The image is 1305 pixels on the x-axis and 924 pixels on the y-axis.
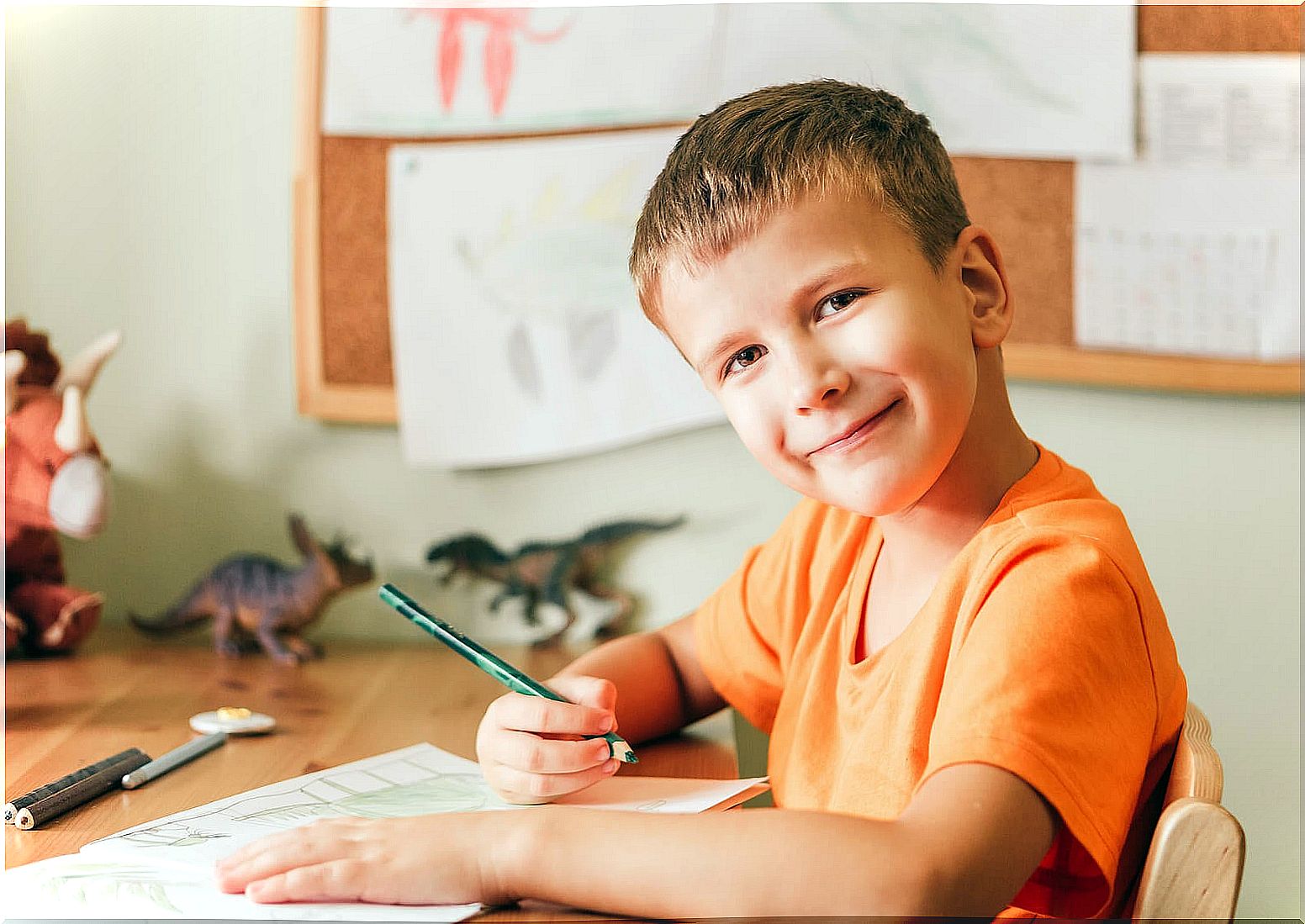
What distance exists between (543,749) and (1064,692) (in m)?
0.28

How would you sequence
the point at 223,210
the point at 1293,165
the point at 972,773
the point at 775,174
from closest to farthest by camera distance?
the point at 972,773
the point at 775,174
the point at 1293,165
the point at 223,210

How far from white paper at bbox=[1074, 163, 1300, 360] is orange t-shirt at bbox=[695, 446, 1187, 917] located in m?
0.39

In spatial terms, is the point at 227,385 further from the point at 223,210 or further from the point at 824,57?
the point at 824,57

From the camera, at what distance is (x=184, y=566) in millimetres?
1099

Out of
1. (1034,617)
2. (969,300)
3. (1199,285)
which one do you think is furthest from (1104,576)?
(1199,285)

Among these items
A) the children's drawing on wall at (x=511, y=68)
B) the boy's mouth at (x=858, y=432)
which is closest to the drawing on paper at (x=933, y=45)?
the children's drawing on wall at (x=511, y=68)

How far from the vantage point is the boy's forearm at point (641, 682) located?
2.55 ft

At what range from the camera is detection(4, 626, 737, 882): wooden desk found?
2.30 ft

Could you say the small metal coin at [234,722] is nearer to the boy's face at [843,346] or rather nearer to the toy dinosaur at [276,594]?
the toy dinosaur at [276,594]

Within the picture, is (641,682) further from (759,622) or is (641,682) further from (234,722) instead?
(234,722)

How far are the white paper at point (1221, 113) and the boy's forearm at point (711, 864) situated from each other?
2.38 feet

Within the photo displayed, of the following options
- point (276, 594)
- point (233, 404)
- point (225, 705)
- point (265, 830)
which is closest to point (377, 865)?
point (265, 830)

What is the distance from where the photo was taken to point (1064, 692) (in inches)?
19.9

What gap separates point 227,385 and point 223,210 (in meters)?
0.16
